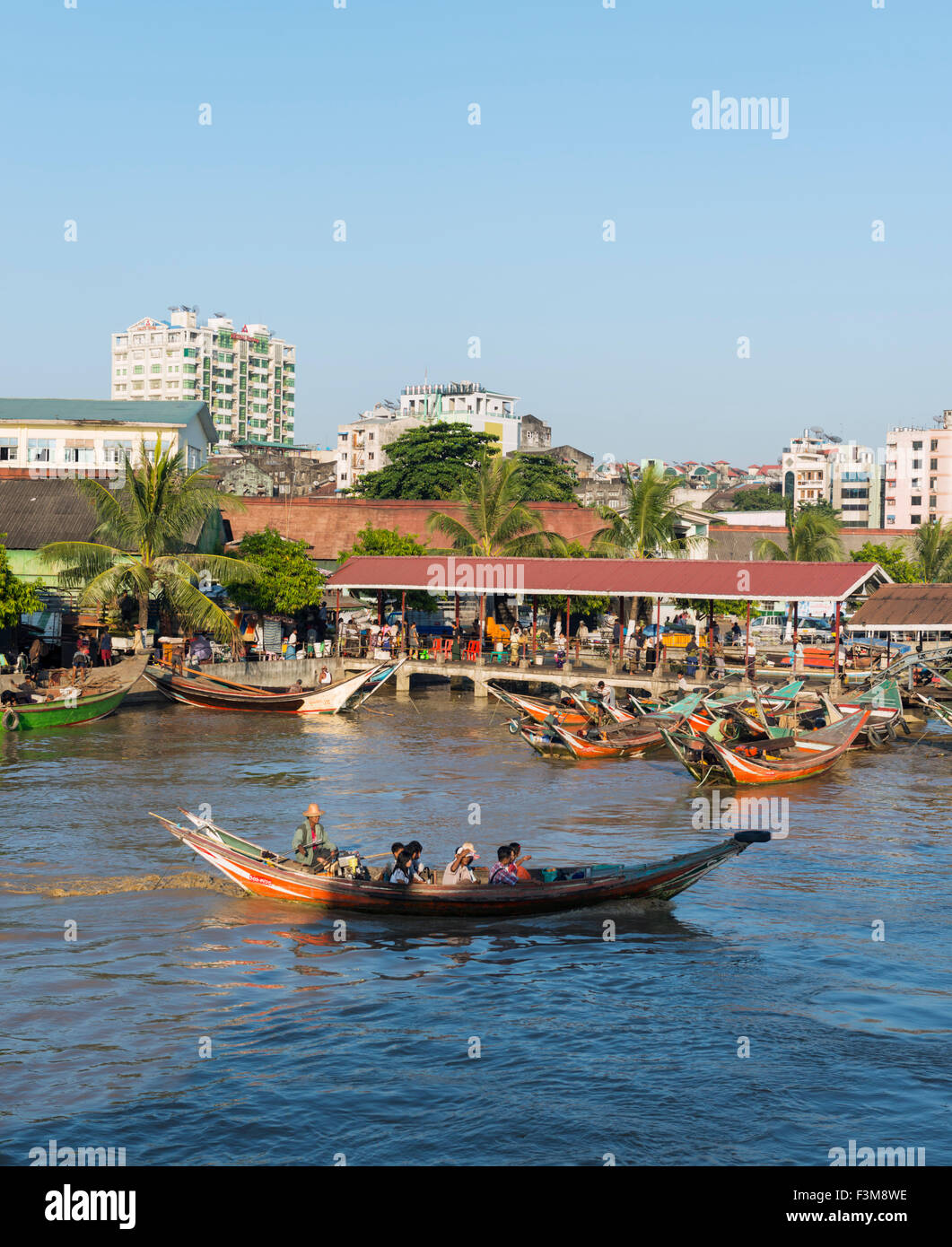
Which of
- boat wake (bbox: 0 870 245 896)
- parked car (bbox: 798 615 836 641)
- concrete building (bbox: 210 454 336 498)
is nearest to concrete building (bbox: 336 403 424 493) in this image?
concrete building (bbox: 210 454 336 498)

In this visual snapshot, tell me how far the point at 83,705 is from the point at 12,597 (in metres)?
3.86

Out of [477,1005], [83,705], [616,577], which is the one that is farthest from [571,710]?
[477,1005]

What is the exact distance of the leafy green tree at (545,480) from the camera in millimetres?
75250

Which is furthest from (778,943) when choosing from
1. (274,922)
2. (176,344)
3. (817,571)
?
(176,344)

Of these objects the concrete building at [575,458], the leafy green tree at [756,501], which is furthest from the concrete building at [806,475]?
the concrete building at [575,458]

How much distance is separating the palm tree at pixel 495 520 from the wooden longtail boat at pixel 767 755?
19.5 metres

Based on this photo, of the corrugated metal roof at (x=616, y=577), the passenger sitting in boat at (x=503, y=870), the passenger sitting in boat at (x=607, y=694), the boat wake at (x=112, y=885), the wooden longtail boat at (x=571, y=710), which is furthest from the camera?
the corrugated metal roof at (x=616, y=577)

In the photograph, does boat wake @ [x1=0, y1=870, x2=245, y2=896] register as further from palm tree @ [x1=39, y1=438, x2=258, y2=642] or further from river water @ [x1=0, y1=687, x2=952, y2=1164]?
palm tree @ [x1=39, y1=438, x2=258, y2=642]

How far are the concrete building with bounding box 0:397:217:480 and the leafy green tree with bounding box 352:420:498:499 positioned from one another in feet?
74.3

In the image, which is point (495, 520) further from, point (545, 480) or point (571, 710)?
point (545, 480)

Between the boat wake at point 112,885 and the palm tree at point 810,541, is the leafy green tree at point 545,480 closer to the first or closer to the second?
the palm tree at point 810,541

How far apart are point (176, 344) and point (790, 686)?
120 meters

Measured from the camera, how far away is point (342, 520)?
2311 inches
